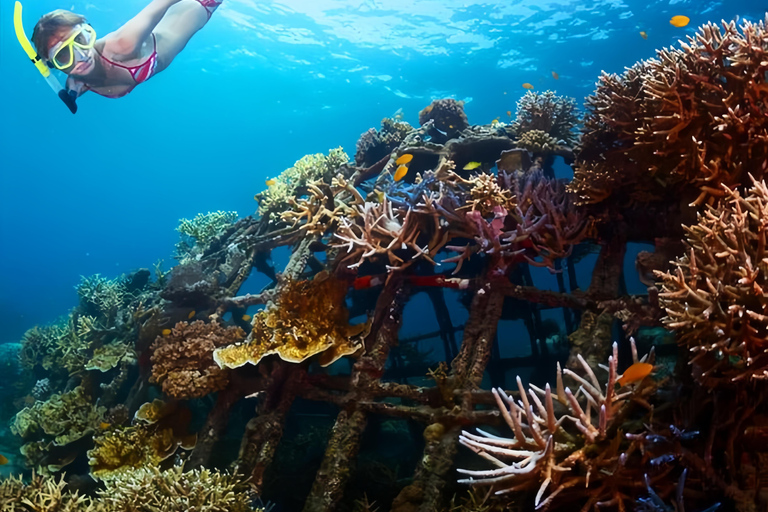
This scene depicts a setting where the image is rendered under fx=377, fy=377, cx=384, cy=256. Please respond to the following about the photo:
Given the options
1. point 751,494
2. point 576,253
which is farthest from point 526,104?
point 751,494

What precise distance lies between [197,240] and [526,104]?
822cm

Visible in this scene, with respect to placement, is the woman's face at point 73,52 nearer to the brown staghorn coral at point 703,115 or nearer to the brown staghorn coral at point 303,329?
the brown staghorn coral at point 303,329

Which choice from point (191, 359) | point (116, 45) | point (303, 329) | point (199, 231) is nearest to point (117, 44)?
point (116, 45)

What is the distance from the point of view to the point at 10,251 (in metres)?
93.4

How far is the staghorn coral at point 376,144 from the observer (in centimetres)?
859

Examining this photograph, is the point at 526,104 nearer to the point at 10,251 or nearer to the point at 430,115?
the point at 430,115

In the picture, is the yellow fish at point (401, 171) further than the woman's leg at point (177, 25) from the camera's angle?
Yes

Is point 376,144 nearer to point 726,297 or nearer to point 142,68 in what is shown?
point 142,68

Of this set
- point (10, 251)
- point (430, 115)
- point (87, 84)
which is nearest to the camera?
point (87, 84)

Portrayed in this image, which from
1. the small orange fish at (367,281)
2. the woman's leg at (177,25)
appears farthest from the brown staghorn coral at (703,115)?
the woman's leg at (177,25)

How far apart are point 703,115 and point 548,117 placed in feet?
12.3

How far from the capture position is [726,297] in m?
2.36

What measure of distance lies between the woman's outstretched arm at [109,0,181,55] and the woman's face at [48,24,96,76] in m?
0.28

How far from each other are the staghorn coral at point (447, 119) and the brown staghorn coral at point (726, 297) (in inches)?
253
